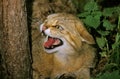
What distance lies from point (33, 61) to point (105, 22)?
1.06m

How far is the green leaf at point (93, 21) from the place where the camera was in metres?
4.69

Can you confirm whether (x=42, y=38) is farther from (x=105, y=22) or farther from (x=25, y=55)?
(x=105, y=22)

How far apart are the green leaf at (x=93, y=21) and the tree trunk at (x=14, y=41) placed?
2.88ft

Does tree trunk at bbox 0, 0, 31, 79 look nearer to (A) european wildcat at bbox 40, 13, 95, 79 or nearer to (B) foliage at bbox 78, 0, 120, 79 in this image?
(A) european wildcat at bbox 40, 13, 95, 79

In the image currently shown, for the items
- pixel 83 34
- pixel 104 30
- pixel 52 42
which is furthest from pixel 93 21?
pixel 52 42

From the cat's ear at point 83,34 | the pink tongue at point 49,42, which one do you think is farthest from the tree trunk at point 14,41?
the cat's ear at point 83,34

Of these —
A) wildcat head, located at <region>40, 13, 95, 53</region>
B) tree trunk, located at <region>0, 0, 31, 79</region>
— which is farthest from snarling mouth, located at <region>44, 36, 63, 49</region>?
tree trunk, located at <region>0, 0, 31, 79</region>

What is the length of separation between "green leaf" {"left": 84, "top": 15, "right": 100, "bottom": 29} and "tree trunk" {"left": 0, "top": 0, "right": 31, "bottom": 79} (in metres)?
0.88

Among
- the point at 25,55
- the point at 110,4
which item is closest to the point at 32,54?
the point at 25,55

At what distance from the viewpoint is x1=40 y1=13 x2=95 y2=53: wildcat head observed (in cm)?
423

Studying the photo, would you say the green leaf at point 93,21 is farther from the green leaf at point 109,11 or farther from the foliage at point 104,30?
the green leaf at point 109,11

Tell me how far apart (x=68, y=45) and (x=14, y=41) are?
624 millimetres

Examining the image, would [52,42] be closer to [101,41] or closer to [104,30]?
[101,41]

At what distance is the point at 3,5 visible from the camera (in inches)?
155
